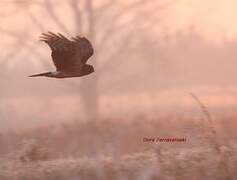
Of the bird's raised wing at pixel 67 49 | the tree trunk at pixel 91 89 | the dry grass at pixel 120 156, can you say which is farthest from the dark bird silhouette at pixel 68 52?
the tree trunk at pixel 91 89

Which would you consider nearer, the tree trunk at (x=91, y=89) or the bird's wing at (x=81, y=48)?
the bird's wing at (x=81, y=48)

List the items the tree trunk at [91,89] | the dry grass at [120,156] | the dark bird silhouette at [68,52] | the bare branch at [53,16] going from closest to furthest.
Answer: the dark bird silhouette at [68,52] < the dry grass at [120,156] < the bare branch at [53,16] < the tree trunk at [91,89]

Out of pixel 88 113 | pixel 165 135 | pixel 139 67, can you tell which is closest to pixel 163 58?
pixel 139 67

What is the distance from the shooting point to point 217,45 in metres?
7.83

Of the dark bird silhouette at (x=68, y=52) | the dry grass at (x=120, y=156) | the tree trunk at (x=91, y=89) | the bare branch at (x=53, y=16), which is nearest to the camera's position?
the dark bird silhouette at (x=68, y=52)

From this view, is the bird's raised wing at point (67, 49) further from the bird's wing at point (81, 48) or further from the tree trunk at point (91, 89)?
the tree trunk at point (91, 89)

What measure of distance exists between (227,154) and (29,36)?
3757mm

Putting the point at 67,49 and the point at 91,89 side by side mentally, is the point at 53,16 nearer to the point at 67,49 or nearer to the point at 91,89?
the point at 91,89

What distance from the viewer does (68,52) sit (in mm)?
4363

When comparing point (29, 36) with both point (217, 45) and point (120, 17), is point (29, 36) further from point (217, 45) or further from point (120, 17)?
point (217, 45)

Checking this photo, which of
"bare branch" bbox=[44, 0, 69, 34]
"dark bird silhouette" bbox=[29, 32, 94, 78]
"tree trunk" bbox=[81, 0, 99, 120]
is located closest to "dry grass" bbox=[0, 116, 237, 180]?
"dark bird silhouette" bbox=[29, 32, 94, 78]

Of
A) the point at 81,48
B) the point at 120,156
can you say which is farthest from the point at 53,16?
the point at 81,48

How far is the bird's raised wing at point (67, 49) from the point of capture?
14.3ft

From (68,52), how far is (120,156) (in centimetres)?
107
